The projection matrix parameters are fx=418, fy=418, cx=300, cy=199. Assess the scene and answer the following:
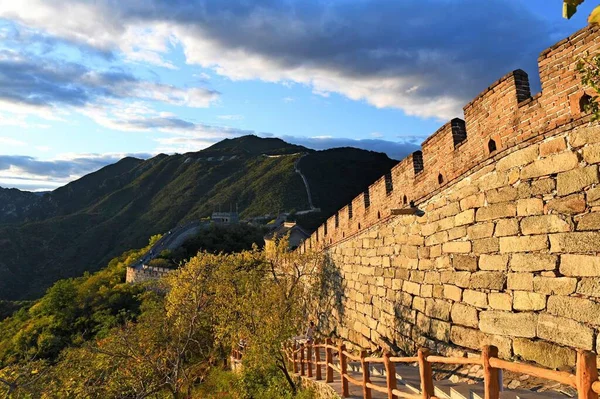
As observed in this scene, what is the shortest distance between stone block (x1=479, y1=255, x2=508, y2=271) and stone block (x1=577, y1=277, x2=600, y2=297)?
0.92 m

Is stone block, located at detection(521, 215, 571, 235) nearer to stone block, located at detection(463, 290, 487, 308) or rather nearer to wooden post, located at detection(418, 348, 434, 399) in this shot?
stone block, located at detection(463, 290, 487, 308)

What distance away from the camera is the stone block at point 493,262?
4703 mm

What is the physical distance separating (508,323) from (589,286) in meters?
1.06

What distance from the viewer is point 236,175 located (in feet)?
286

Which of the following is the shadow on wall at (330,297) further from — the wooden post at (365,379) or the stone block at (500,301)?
the stone block at (500,301)

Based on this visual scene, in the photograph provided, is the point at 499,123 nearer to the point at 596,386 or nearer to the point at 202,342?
the point at 596,386

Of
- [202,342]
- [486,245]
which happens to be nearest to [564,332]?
[486,245]

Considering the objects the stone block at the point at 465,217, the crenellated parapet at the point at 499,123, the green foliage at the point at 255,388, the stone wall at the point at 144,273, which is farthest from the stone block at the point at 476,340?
the stone wall at the point at 144,273

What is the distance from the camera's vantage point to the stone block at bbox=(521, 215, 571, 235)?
4023 mm

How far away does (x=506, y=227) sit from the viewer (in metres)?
4.70

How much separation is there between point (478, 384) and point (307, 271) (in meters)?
9.21

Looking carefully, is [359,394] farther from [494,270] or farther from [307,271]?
[307,271]

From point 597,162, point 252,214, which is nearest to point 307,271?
point 597,162

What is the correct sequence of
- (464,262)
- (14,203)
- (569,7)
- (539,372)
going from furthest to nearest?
(14,203) < (464,262) < (539,372) < (569,7)
